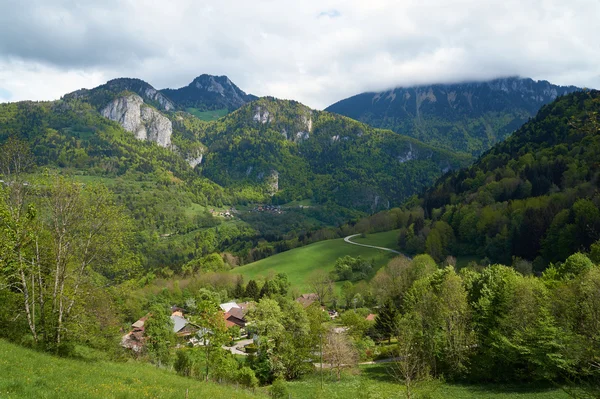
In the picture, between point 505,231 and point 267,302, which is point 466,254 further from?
point 267,302

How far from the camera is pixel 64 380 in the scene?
15.6 metres

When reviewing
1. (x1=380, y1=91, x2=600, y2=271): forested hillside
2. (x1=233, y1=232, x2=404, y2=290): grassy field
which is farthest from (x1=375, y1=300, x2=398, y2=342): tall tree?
(x1=233, y1=232, x2=404, y2=290): grassy field

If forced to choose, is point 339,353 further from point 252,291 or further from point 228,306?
point 252,291

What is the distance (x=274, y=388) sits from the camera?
30.9 metres

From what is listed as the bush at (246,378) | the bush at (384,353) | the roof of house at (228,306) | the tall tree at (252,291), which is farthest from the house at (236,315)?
the bush at (246,378)

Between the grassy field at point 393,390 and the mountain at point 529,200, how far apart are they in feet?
104

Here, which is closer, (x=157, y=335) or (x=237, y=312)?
(x=157, y=335)

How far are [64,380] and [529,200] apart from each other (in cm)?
10602

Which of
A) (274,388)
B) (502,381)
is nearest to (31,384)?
(274,388)

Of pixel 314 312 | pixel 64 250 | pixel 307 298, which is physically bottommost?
pixel 307 298

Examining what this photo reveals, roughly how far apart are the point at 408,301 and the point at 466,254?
59.2m

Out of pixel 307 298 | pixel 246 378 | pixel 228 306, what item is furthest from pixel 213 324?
pixel 228 306

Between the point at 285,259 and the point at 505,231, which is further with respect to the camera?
the point at 285,259

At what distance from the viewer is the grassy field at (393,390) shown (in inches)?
971
